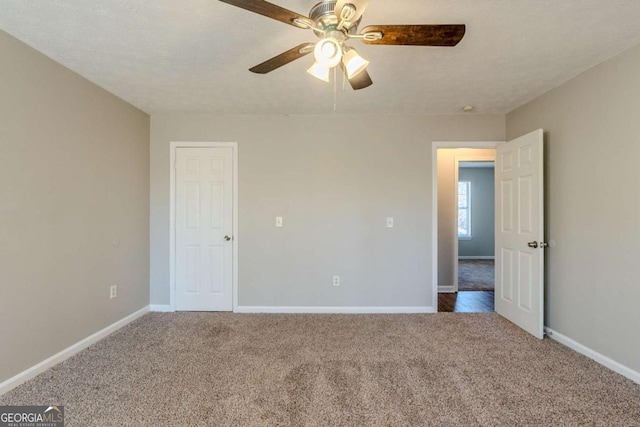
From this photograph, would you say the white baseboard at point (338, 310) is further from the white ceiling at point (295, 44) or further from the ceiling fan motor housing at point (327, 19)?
the ceiling fan motor housing at point (327, 19)

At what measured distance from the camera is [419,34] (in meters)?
1.45

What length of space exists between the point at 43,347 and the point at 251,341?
5.09 feet

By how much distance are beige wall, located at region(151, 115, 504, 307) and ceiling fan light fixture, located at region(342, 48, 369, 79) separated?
6.15 ft

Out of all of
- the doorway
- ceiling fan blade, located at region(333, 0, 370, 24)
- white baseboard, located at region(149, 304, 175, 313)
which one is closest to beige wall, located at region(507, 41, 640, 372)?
the doorway

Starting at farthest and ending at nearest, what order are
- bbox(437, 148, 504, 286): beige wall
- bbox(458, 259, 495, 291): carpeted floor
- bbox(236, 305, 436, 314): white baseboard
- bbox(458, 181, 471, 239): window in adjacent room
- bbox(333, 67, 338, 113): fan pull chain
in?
bbox(458, 181, 471, 239): window in adjacent room, bbox(458, 259, 495, 291): carpeted floor, bbox(437, 148, 504, 286): beige wall, bbox(236, 305, 436, 314): white baseboard, bbox(333, 67, 338, 113): fan pull chain

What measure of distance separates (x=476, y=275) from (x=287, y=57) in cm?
555

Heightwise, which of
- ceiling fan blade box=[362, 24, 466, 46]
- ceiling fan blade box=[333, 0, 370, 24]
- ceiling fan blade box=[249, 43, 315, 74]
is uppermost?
ceiling fan blade box=[333, 0, 370, 24]

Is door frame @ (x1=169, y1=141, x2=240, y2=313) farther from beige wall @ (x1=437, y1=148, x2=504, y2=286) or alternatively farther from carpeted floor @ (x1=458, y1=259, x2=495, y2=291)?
carpeted floor @ (x1=458, y1=259, x2=495, y2=291)

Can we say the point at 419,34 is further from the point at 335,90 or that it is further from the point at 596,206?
the point at 596,206

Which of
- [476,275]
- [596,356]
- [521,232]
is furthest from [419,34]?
[476,275]

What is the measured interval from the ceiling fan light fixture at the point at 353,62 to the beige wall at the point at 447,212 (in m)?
3.29

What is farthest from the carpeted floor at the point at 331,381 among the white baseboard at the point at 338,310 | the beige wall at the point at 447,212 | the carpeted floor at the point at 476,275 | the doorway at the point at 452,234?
the carpeted floor at the point at 476,275

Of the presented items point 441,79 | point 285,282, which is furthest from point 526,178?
point 285,282

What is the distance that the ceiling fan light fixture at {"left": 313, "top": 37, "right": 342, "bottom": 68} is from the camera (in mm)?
1428
